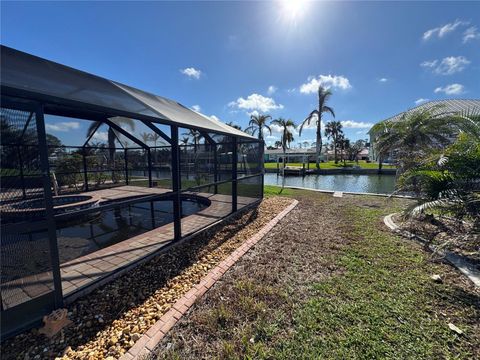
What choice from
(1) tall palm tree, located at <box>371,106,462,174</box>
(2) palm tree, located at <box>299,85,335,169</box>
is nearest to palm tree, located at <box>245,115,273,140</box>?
(2) palm tree, located at <box>299,85,335,169</box>

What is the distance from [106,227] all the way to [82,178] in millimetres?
5083

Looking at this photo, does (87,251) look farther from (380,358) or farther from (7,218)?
(380,358)

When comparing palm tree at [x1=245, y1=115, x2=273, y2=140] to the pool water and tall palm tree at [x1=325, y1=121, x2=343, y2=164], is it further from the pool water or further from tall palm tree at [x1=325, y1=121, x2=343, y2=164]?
tall palm tree at [x1=325, y1=121, x2=343, y2=164]

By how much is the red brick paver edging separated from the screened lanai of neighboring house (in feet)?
3.72

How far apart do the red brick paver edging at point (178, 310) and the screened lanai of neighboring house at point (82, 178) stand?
113 centimetres

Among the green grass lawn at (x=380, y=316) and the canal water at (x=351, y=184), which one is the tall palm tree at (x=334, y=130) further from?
the green grass lawn at (x=380, y=316)

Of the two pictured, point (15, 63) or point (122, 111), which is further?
point (122, 111)

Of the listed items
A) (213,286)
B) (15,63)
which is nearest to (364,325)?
(213,286)

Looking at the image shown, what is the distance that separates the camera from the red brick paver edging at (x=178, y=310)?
186 centimetres

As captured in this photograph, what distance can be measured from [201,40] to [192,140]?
466cm

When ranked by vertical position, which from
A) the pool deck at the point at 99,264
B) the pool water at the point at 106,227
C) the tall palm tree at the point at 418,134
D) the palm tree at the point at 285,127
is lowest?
the pool water at the point at 106,227

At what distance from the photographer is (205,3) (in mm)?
6590

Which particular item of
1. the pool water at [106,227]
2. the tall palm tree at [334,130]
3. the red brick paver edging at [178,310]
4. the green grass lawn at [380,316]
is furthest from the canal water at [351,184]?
the tall palm tree at [334,130]

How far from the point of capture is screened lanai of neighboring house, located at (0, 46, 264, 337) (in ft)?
6.77
